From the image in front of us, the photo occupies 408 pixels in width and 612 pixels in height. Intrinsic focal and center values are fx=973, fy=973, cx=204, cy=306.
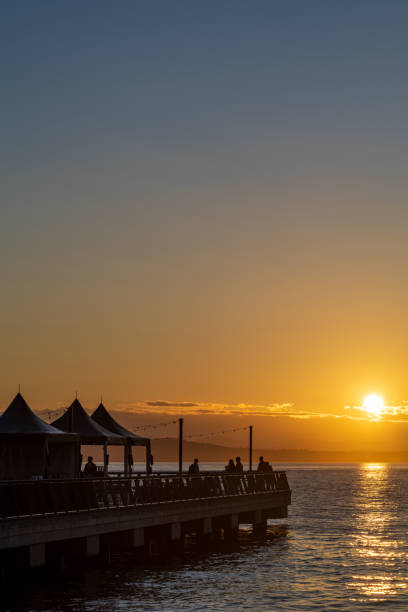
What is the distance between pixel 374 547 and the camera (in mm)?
52844

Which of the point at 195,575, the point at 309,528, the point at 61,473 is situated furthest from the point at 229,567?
the point at 309,528

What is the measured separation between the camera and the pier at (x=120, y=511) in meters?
30.3

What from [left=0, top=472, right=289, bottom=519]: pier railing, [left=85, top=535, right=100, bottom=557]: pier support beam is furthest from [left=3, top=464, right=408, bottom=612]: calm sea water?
[left=0, top=472, right=289, bottom=519]: pier railing

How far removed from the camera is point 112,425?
5038 cm

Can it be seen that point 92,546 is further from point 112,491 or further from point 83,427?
point 83,427

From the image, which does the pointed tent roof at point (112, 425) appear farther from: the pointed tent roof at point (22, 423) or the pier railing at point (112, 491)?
the pointed tent roof at point (22, 423)

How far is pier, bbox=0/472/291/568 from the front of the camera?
99.3ft

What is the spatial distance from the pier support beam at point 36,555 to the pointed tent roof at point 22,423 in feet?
30.3

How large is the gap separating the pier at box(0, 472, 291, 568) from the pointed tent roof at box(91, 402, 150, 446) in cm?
420

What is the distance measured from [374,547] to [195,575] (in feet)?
60.8

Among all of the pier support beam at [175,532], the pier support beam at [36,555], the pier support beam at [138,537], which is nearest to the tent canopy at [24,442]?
the pier support beam at [138,537]

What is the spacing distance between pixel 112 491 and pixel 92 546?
2579 millimetres

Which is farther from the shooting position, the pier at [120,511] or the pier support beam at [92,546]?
the pier support beam at [92,546]

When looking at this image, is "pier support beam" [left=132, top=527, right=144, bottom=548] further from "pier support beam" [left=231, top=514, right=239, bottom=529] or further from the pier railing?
"pier support beam" [left=231, top=514, right=239, bottom=529]
